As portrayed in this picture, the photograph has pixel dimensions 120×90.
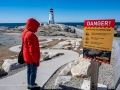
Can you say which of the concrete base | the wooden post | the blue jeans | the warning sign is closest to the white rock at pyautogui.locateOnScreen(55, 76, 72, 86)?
the concrete base

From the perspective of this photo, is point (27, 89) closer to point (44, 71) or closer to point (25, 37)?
point (25, 37)

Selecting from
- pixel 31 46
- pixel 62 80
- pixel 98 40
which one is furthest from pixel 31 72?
pixel 98 40

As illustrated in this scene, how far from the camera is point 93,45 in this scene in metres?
5.67

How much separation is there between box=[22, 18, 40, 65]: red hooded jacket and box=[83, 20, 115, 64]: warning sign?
1.24 m

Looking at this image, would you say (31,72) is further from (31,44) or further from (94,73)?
(94,73)

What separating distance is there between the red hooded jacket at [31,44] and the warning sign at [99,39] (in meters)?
1.24

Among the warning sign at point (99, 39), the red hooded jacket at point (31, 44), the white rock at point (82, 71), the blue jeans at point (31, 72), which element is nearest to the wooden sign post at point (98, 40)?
the warning sign at point (99, 39)

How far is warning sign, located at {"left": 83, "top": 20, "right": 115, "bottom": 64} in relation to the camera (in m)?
5.36

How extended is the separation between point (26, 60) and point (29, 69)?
0.34m

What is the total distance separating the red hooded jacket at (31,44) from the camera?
5.88m

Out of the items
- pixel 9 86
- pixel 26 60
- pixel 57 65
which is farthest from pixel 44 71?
pixel 26 60

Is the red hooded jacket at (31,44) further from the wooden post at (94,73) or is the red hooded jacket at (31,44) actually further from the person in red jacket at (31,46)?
the wooden post at (94,73)

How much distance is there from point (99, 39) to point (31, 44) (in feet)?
5.56

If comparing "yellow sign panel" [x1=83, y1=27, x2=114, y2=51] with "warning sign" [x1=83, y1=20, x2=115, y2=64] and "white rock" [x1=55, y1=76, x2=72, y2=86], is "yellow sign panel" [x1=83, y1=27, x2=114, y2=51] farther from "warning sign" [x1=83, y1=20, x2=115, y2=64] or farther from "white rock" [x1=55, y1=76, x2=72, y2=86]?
"white rock" [x1=55, y1=76, x2=72, y2=86]
